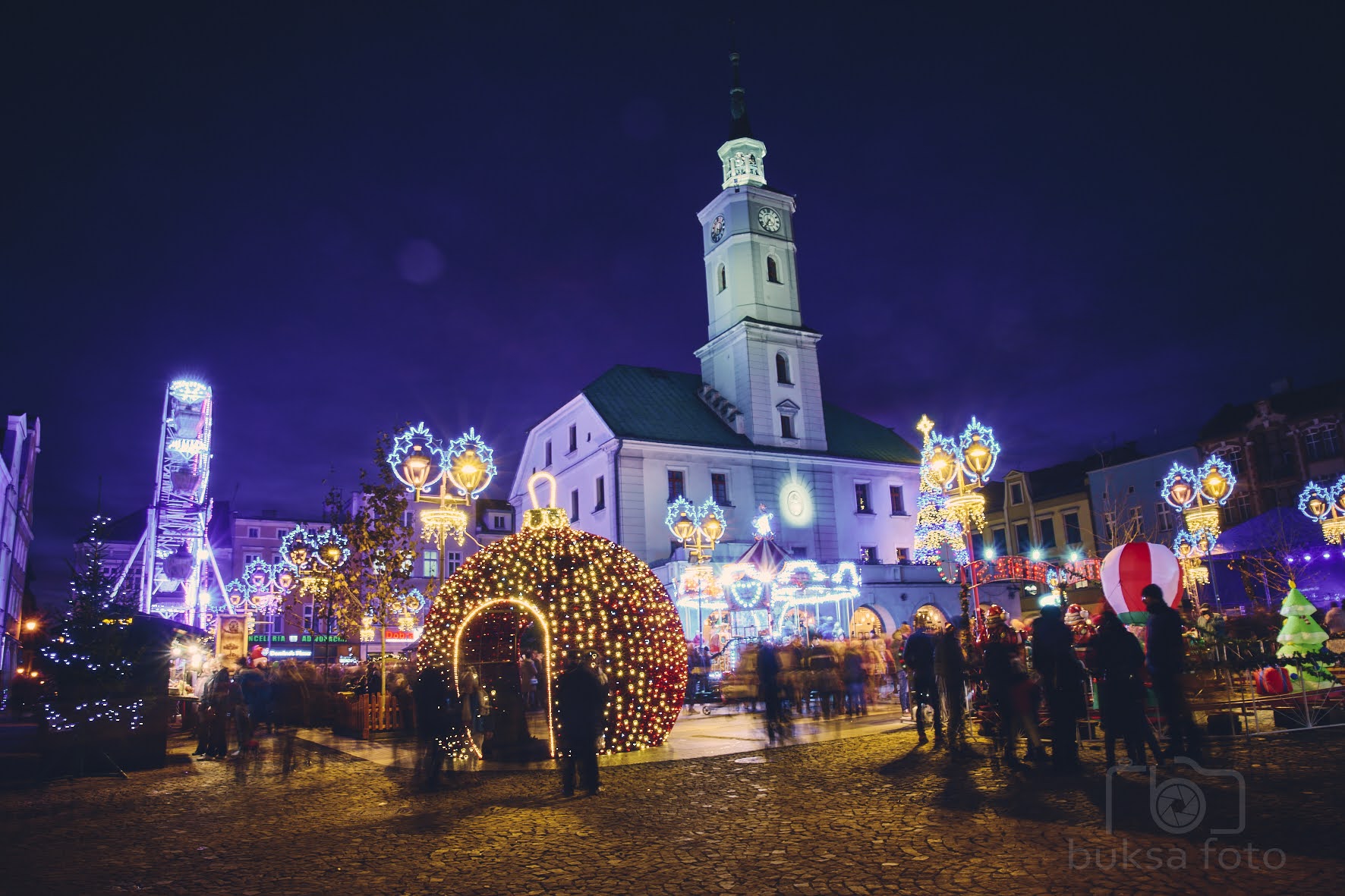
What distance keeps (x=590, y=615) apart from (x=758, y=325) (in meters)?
31.2

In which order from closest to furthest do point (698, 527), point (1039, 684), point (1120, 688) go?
point (1120, 688)
point (1039, 684)
point (698, 527)

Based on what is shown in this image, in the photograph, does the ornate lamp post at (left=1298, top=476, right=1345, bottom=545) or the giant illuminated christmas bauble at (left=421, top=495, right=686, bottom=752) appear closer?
the giant illuminated christmas bauble at (left=421, top=495, right=686, bottom=752)

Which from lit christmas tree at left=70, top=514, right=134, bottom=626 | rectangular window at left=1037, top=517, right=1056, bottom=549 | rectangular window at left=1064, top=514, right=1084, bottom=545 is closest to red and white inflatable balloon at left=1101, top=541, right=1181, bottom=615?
lit christmas tree at left=70, top=514, right=134, bottom=626

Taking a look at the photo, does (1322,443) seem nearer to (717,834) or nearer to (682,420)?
(682,420)

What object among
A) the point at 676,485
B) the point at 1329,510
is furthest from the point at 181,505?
the point at 1329,510

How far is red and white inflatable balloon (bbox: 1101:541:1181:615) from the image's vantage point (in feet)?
47.0

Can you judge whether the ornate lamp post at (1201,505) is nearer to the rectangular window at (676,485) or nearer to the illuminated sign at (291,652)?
the rectangular window at (676,485)

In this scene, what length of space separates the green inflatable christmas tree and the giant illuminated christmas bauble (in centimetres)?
990

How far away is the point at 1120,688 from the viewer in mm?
9797

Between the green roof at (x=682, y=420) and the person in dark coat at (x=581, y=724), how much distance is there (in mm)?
27552

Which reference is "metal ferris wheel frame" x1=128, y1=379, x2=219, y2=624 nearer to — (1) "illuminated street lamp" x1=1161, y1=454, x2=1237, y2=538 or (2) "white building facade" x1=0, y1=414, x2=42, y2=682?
(2) "white building facade" x1=0, y1=414, x2=42, y2=682

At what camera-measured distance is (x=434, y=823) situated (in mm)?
8578

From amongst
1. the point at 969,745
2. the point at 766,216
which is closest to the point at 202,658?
the point at 969,745

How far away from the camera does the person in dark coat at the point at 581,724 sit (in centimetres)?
984
